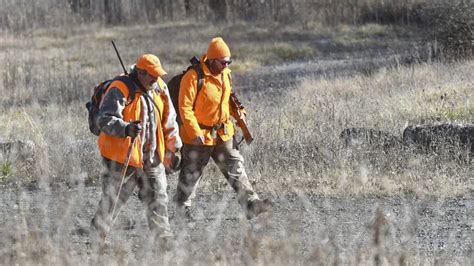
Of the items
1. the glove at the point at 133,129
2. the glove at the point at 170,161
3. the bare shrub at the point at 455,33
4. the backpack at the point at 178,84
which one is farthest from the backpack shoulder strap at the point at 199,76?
the bare shrub at the point at 455,33

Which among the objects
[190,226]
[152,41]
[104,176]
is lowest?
[152,41]

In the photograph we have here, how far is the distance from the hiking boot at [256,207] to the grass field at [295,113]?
111cm

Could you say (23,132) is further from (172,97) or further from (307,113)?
(172,97)

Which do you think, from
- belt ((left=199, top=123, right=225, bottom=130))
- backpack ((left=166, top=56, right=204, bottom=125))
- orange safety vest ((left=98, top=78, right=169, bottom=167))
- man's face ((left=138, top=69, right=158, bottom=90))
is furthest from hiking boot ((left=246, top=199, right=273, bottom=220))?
man's face ((left=138, top=69, right=158, bottom=90))

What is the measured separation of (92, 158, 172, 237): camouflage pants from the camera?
7895 mm

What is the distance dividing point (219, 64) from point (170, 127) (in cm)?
96

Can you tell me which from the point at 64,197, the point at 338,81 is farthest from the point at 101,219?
the point at 338,81

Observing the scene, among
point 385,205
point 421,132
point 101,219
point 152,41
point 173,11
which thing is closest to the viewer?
point 101,219

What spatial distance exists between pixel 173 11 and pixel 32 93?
14.9 metres

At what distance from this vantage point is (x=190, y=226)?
9.02 meters

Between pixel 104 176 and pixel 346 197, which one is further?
pixel 346 197

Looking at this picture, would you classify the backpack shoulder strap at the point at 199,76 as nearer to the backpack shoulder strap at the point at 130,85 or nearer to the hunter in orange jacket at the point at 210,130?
the hunter in orange jacket at the point at 210,130

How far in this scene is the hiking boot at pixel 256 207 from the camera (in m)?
8.99

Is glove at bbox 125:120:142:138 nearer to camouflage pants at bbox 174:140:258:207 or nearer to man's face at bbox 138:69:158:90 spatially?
man's face at bbox 138:69:158:90
